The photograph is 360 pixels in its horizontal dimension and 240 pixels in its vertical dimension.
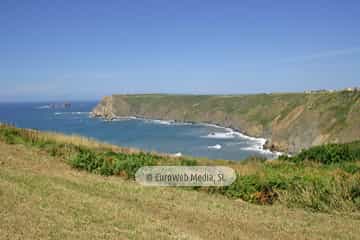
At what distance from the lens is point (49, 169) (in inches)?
424

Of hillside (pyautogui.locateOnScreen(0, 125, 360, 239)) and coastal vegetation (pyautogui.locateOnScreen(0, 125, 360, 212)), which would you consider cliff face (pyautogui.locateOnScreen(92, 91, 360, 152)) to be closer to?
coastal vegetation (pyautogui.locateOnScreen(0, 125, 360, 212))

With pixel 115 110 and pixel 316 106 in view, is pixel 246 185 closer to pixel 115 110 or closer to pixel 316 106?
pixel 316 106

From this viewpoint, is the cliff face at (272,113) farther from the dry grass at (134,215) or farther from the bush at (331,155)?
the dry grass at (134,215)

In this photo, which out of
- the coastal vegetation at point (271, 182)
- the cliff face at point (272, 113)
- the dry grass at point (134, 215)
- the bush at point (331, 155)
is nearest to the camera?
the dry grass at point (134, 215)

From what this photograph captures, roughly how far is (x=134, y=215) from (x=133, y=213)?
0.45 feet

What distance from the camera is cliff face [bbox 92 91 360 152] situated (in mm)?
65062

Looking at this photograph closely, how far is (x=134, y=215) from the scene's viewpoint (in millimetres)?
6727

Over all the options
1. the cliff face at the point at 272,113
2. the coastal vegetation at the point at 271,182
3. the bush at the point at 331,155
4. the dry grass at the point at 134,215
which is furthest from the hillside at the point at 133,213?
the cliff face at the point at 272,113

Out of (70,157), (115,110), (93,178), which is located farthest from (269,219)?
(115,110)

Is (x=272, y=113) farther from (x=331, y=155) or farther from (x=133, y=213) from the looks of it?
(x=133, y=213)

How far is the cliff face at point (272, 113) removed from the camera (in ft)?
213

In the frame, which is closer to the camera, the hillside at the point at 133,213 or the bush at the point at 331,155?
the hillside at the point at 133,213

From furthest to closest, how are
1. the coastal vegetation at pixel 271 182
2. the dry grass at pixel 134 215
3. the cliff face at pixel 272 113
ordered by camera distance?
1. the cliff face at pixel 272 113
2. the coastal vegetation at pixel 271 182
3. the dry grass at pixel 134 215

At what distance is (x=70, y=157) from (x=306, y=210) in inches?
311
